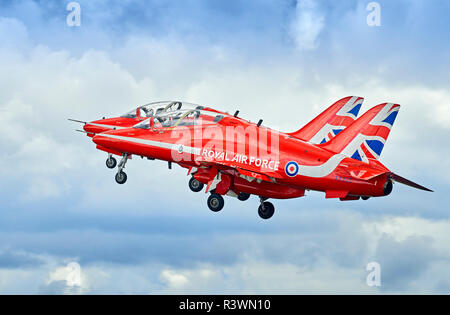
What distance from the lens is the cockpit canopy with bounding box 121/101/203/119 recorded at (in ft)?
151

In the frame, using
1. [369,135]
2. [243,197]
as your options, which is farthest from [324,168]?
[243,197]

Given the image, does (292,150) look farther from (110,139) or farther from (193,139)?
(110,139)

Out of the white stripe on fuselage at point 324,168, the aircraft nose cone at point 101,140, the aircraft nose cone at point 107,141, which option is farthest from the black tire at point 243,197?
the aircraft nose cone at point 101,140

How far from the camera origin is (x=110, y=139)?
147 ft

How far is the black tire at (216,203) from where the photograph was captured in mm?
41438

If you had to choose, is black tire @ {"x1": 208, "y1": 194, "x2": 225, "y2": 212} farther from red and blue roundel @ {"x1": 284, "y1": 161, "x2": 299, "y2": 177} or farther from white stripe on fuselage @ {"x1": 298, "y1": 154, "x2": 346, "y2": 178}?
white stripe on fuselage @ {"x1": 298, "y1": 154, "x2": 346, "y2": 178}

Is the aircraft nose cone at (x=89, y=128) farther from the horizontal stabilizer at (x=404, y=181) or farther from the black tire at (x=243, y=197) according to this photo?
the horizontal stabilizer at (x=404, y=181)

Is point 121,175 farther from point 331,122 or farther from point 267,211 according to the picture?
point 331,122

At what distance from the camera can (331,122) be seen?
47219 mm

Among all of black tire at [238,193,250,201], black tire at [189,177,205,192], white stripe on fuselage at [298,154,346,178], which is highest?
black tire at [189,177,205,192]

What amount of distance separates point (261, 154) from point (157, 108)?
9.48 m

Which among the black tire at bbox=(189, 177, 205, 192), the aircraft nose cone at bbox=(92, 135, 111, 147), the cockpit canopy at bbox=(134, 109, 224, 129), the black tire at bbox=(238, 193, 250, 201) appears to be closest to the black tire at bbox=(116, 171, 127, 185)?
the aircraft nose cone at bbox=(92, 135, 111, 147)

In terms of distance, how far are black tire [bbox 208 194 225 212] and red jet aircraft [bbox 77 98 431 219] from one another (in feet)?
0.16

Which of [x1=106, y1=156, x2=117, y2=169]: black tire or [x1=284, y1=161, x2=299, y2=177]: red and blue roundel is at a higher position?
[x1=106, y1=156, x2=117, y2=169]: black tire
